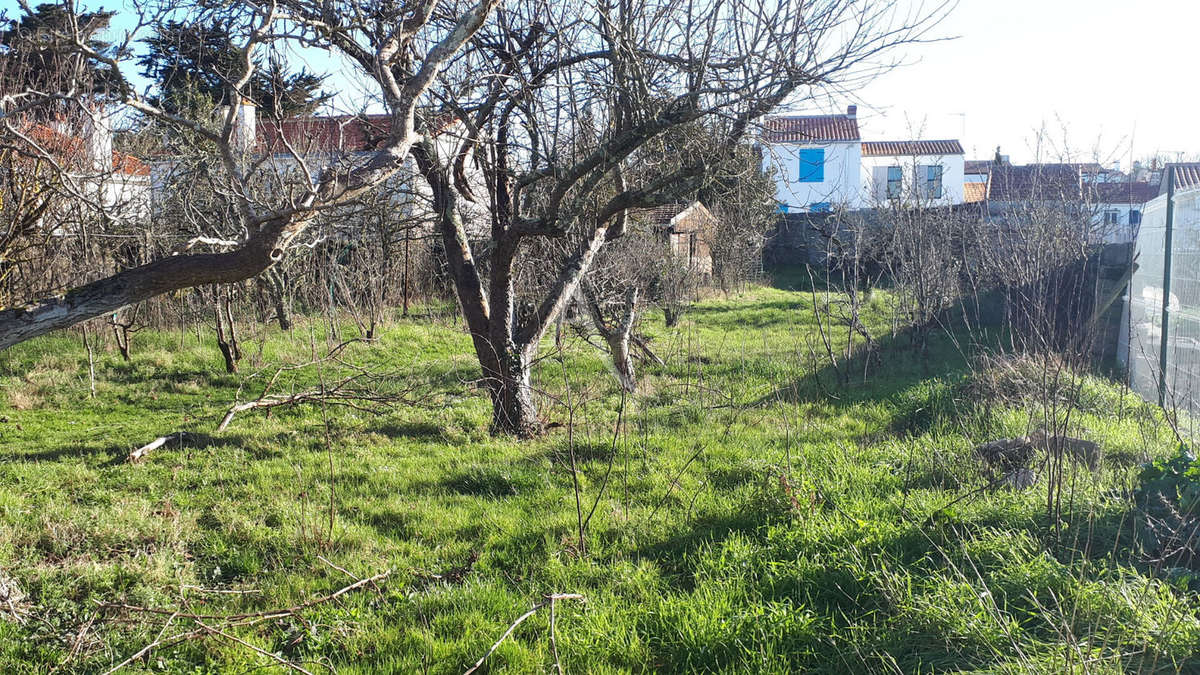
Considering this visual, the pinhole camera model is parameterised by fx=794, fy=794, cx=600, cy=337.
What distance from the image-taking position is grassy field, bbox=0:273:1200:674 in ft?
11.0

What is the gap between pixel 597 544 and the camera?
4613 mm

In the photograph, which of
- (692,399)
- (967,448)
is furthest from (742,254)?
(967,448)

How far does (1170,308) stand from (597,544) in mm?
5805

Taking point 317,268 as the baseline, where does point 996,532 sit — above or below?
below

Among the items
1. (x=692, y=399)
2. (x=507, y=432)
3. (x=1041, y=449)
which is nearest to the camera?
(x=1041, y=449)

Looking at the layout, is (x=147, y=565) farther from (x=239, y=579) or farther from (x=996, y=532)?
(x=996, y=532)

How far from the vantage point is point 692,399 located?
336 inches

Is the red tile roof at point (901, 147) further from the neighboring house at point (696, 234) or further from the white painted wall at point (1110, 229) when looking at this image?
the neighboring house at point (696, 234)

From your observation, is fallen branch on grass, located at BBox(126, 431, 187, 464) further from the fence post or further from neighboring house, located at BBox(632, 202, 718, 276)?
neighboring house, located at BBox(632, 202, 718, 276)

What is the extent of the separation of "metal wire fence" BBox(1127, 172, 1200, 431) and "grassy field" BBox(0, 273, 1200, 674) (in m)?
0.38

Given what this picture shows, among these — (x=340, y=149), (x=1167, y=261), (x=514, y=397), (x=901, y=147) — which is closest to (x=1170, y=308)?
(x=1167, y=261)

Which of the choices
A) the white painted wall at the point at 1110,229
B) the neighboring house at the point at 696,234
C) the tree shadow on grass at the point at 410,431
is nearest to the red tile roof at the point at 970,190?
the white painted wall at the point at 1110,229

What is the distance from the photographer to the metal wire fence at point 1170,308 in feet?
20.5

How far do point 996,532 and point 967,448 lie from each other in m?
1.99
